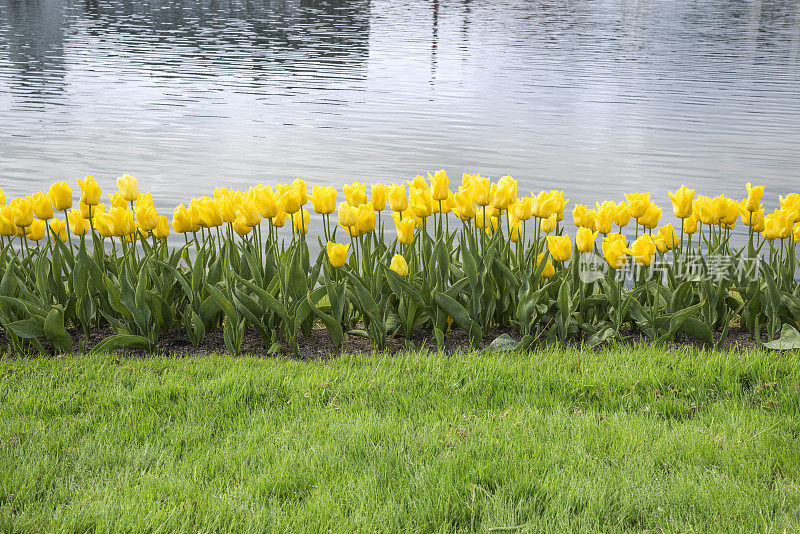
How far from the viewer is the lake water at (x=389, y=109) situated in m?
11.7

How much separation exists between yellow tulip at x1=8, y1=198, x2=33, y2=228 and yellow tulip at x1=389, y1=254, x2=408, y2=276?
7.31ft

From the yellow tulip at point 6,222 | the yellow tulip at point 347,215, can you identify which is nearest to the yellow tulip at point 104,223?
the yellow tulip at point 6,222

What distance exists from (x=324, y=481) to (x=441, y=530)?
1.81ft

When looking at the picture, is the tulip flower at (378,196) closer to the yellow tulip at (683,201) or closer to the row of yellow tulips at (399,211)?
the row of yellow tulips at (399,211)

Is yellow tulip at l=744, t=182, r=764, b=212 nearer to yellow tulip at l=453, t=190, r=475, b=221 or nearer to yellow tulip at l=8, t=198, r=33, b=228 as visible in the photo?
yellow tulip at l=453, t=190, r=475, b=221

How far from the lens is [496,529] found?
9.52ft

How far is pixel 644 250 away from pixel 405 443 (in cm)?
206

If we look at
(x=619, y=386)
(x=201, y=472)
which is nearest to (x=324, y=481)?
(x=201, y=472)

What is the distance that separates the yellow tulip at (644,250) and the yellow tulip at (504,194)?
781 mm

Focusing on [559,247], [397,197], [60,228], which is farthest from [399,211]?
[60,228]

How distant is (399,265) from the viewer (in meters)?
4.85

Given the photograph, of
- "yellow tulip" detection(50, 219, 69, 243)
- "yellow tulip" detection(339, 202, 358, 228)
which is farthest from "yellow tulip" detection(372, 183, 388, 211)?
"yellow tulip" detection(50, 219, 69, 243)

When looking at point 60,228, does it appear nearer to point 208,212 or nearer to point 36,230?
point 36,230

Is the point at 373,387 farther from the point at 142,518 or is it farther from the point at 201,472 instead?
the point at 142,518
